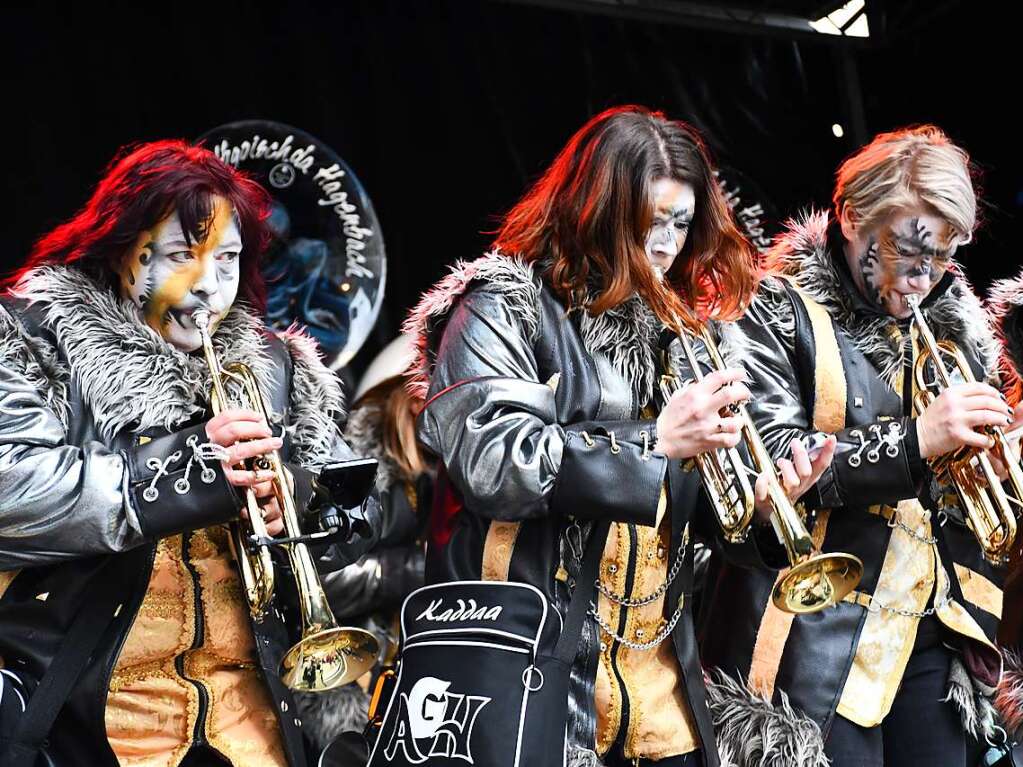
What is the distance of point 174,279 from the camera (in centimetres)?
354

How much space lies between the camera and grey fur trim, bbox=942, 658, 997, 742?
151 inches

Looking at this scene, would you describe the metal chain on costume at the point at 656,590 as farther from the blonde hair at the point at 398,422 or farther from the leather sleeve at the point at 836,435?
the blonde hair at the point at 398,422

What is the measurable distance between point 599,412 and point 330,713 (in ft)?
6.13

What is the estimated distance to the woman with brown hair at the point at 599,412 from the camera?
125 inches

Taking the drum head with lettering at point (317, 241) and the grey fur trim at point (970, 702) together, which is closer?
the grey fur trim at point (970, 702)

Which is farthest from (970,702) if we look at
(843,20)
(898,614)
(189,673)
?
(843,20)

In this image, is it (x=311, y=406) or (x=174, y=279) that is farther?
(x=311, y=406)

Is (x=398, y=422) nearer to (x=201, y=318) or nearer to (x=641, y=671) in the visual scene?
(x=201, y=318)

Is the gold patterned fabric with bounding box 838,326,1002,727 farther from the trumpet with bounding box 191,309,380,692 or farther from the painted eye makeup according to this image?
the painted eye makeup

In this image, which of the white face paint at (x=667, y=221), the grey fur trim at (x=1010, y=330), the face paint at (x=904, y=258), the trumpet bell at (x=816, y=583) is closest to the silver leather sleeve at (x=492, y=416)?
the white face paint at (x=667, y=221)

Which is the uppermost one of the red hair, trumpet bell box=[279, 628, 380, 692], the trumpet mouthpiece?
the red hair

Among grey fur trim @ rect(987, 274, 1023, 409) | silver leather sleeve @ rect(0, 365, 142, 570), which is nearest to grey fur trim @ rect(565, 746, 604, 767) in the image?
silver leather sleeve @ rect(0, 365, 142, 570)

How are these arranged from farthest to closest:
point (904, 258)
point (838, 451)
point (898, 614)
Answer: point (904, 258)
point (898, 614)
point (838, 451)

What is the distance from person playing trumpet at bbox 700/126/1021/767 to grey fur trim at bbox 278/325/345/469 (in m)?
1.03
